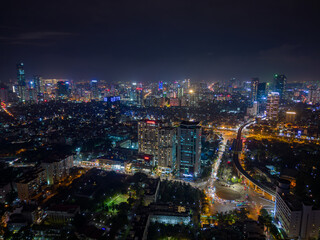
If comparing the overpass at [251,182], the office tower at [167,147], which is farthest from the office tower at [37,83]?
the overpass at [251,182]

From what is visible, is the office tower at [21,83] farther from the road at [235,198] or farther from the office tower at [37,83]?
the road at [235,198]

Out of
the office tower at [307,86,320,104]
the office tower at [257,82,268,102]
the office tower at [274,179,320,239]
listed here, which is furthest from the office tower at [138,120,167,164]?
the office tower at [307,86,320,104]

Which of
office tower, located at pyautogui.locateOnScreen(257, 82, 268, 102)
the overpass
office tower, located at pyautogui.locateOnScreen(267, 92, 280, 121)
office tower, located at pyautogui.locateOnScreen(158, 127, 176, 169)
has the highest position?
office tower, located at pyautogui.locateOnScreen(257, 82, 268, 102)

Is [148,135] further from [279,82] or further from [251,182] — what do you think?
[279,82]

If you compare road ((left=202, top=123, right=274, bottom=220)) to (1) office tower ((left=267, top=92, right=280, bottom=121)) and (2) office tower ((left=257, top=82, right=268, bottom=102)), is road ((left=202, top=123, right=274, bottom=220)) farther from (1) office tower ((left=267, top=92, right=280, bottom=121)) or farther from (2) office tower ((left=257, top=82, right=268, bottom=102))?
(2) office tower ((left=257, top=82, right=268, bottom=102))

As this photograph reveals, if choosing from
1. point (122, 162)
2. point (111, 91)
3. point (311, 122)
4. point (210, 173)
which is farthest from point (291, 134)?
point (111, 91)

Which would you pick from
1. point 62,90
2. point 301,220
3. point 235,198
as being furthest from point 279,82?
point 62,90
